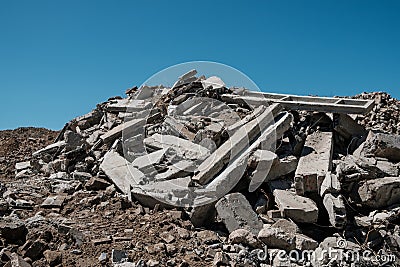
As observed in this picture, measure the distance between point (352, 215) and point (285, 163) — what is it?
1373mm

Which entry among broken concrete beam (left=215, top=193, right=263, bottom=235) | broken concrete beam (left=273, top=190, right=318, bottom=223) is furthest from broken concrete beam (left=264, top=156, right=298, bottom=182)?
broken concrete beam (left=215, top=193, right=263, bottom=235)

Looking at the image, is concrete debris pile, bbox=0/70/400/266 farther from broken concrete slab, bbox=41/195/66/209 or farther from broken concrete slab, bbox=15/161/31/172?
broken concrete slab, bbox=15/161/31/172

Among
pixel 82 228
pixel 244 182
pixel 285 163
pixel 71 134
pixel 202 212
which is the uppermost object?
pixel 71 134

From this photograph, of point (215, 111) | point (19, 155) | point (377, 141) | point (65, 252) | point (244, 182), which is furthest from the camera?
point (19, 155)

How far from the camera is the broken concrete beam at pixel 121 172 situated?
22.0ft

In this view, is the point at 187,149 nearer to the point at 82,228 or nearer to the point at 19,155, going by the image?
the point at 82,228

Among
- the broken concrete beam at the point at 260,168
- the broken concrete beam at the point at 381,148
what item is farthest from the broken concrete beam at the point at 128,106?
the broken concrete beam at the point at 381,148

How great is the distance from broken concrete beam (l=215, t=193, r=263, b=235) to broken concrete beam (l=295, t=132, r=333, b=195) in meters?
1.03

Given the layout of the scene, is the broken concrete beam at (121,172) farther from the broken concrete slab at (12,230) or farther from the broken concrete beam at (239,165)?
the broken concrete slab at (12,230)

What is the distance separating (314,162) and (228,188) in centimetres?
165

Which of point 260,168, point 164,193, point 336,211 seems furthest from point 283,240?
point 164,193

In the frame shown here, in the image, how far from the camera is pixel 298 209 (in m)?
5.57

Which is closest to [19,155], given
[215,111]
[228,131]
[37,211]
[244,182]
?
[37,211]

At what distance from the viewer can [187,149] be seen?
7.11m
